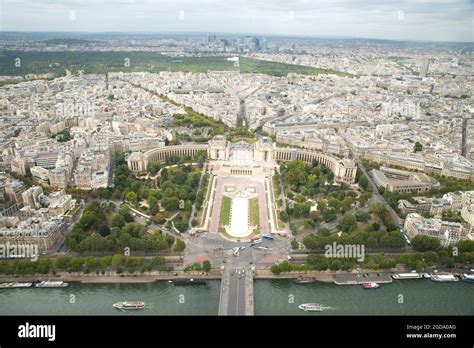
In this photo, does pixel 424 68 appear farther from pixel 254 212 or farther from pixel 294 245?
pixel 294 245

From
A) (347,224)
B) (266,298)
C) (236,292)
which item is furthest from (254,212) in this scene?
(236,292)

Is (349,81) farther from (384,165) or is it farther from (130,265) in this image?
(130,265)

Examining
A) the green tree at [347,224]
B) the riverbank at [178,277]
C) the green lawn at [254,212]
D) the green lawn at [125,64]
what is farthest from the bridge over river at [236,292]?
the green lawn at [125,64]

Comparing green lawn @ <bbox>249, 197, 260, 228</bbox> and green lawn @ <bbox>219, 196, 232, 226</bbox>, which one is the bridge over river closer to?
green lawn @ <bbox>219, 196, 232, 226</bbox>

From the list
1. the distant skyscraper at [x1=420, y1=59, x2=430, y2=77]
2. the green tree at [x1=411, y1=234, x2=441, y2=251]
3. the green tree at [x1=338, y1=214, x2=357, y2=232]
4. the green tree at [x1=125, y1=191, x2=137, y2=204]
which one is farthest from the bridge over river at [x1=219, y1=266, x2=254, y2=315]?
the distant skyscraper at [x1=420, y1=59, x2=430, y2=77]

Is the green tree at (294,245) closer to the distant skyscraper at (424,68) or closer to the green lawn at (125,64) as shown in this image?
the green lawn at (125,64)
